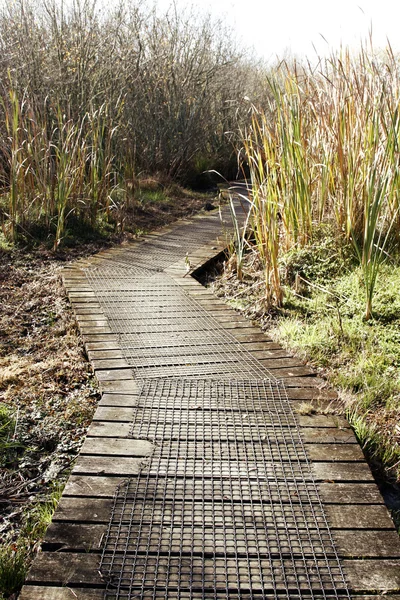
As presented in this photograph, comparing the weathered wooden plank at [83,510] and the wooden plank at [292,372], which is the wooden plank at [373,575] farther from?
the wooden plank at [292,372]

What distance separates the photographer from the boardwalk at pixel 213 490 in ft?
4.85

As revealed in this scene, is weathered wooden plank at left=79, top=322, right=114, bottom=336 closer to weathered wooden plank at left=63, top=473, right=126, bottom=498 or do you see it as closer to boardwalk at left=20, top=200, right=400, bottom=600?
boardwalk at left=20, top=200, right=400, bottom=600

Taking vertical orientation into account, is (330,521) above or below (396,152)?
Answer: below

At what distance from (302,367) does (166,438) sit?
98 centimetres

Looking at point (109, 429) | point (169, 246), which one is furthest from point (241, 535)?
point (169, 246)

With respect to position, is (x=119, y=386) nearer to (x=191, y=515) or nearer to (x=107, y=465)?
(x=107, y=465)

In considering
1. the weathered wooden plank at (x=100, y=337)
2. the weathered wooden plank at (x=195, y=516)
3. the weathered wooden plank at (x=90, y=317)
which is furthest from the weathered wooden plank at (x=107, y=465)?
the weathered wooden plank at (x=90, y=317)

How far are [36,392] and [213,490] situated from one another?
1181 mm

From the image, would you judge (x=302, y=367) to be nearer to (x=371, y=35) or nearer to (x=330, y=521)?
(x=330, y=521)

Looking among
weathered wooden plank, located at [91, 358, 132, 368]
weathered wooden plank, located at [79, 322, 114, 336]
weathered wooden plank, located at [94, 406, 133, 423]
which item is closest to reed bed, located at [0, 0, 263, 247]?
weathered wooden plank, located at [79, 322, 114, 336]

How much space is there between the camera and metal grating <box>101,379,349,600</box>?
1.47 meters

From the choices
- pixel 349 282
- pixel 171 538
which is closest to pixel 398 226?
pixel 349 282

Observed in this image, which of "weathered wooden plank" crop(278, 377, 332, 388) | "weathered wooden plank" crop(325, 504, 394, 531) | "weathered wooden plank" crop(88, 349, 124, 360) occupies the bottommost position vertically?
"weathered wooden plank" crop(88, 349, 124, 360)

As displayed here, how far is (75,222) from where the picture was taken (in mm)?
5461
